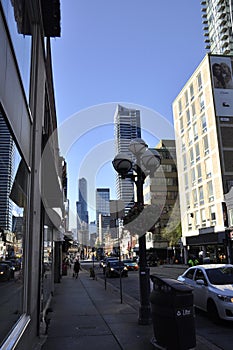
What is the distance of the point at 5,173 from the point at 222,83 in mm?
47571

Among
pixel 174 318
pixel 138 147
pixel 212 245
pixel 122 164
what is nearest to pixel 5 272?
pixel 174 318

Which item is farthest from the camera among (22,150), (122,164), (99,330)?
(122,164)

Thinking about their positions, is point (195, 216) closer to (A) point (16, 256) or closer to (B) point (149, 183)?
(B) point (149, 183)

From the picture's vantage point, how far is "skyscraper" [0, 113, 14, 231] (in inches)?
169

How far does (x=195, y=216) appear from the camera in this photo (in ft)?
164

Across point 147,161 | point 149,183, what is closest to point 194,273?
point 147,161

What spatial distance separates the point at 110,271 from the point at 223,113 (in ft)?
86.2

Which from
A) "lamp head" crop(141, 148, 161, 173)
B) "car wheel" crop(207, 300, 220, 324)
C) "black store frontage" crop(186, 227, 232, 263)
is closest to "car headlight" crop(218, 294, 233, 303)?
"car wheel" crop(207, 300, 220, 324)

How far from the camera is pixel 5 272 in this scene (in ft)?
14.8

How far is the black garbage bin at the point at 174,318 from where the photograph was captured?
566 cm

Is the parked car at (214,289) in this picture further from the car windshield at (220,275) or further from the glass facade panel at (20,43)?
the glass facade panel at (20,43)

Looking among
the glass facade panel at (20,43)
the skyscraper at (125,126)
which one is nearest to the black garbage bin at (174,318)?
the glass facade panel at (20,43)

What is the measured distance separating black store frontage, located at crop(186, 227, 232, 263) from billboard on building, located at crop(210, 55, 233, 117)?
15661 mm

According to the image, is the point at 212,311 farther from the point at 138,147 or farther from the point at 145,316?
the point at 138,147
